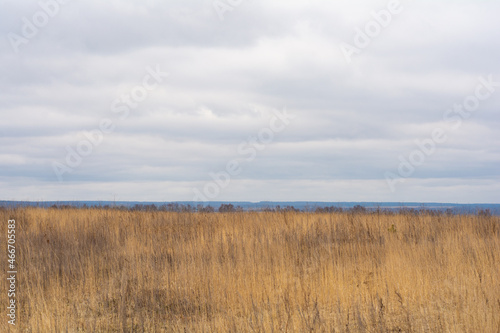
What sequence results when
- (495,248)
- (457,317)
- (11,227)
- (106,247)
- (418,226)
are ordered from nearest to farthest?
(457,317), (495,248), (106,247), (11,227), (418,226)

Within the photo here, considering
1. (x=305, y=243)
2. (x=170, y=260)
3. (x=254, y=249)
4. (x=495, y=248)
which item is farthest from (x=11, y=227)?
(x=495, y=248)

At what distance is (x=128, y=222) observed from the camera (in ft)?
49.5

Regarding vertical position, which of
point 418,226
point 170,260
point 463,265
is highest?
point 418,226

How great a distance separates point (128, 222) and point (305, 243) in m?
6.61

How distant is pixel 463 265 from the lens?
8.97 metres

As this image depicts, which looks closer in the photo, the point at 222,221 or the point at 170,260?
the point at 170,260

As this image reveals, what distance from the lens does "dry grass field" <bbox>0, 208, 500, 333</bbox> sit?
6.30 m

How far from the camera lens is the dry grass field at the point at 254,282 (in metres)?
6.30

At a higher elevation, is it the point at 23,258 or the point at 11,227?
the point at 11,227

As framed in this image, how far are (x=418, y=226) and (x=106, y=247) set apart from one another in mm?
9484

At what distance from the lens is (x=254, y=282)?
806cm

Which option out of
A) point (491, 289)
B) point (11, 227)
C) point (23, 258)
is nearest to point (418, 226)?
point (491, 289)

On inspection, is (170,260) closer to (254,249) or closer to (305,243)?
(254,249)

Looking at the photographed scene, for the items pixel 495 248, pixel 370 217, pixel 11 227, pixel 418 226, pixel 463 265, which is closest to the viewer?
pixel 463 265
